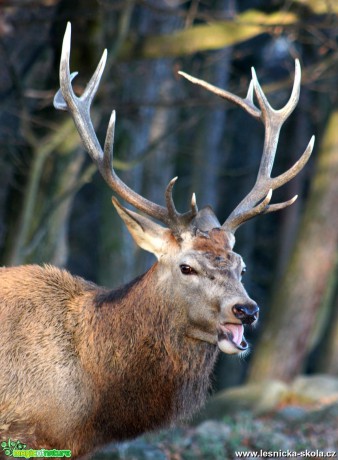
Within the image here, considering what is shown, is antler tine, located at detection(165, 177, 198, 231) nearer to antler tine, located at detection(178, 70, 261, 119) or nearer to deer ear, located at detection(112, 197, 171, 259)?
deer ear, located at detection(112, 197, 171, 259)

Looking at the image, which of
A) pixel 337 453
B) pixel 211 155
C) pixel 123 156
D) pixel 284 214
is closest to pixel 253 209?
pixel 337 453

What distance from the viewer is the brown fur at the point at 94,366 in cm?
636

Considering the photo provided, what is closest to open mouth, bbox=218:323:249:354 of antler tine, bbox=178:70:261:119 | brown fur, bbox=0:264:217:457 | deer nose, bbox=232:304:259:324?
deer nose, bbox=232:304:259:324

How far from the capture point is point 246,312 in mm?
6195

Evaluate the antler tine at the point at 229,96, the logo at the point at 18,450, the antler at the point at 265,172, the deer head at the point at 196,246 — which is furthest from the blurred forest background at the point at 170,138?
the logo at the point at 18,450

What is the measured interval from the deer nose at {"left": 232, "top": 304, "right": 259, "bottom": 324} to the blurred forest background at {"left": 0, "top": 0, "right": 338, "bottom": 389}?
4.72 metres

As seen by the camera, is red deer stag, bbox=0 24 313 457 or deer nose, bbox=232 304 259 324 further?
red deer stag, bbox=0 24 313 457

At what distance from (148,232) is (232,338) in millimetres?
1142

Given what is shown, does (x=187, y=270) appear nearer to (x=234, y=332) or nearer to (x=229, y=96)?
(x=234, y=332)

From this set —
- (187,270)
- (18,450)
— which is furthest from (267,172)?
(18,450)

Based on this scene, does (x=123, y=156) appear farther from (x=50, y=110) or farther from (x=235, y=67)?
(x=235, y=67)

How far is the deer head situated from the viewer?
634 cm

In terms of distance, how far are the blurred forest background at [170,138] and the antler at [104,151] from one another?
3.46 meters

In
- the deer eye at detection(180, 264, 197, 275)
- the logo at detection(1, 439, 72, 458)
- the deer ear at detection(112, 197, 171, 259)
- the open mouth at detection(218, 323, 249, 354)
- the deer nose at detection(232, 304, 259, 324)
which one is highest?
the deer ear at detection(112, 197, 171, 259)
